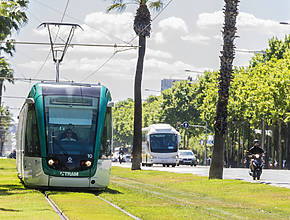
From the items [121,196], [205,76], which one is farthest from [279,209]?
[205,76]

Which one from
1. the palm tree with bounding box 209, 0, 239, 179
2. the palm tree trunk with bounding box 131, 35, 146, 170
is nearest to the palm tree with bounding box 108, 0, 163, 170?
the palm tree trunk with bounding box 131, 35, 146, 170

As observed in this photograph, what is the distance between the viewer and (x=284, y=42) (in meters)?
73.4

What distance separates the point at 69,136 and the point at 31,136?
131 cm

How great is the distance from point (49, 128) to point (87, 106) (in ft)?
4.30

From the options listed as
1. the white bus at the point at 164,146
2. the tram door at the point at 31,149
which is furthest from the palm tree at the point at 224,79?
the white bus at the point at 164,146

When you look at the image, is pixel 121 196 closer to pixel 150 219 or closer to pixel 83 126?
pixel 83 126

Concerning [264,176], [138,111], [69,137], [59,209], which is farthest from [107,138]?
[138,111]

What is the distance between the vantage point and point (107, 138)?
2078cm

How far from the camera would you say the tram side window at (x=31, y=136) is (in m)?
20.6

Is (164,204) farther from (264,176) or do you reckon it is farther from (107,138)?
(264,176)

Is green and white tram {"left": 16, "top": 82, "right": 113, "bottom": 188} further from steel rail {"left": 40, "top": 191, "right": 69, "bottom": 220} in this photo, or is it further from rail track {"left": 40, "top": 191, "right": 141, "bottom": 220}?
steel rail {"left": 40, "top": 191, "right": 69, "bottom": 220}

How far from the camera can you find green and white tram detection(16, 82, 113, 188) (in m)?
20.2

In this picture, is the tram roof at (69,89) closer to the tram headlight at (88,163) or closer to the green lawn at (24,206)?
the tram headlight at (88,163)

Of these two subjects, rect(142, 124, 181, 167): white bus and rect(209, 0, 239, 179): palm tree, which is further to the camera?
rect(142, 124, 181, 167): white bus
